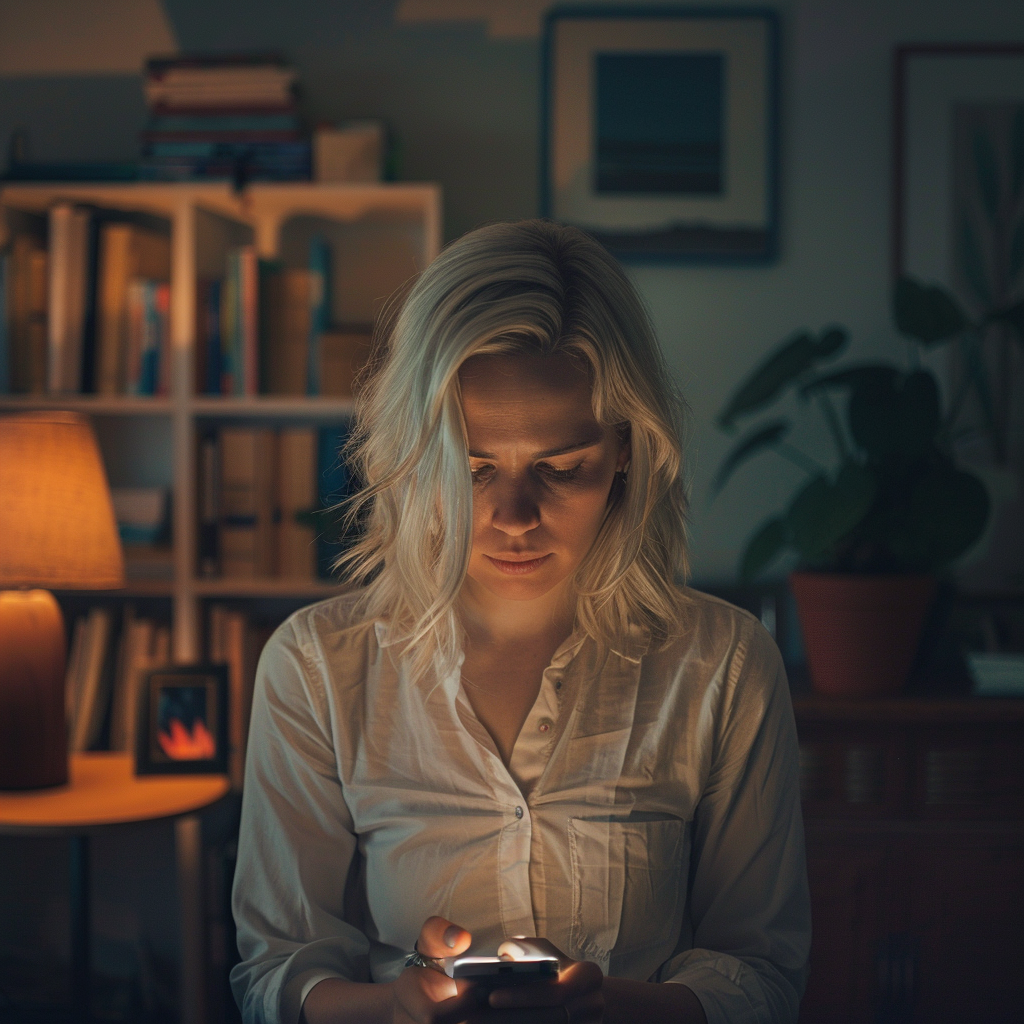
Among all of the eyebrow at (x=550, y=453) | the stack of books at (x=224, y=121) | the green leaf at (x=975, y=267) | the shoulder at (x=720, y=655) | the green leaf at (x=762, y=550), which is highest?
the stack of books at (x=224, y=121)

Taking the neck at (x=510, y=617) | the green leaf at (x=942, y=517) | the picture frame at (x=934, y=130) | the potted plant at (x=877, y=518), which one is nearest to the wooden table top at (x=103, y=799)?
the neck at (x=510, y=617)

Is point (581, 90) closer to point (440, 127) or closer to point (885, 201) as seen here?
point (440, 127)

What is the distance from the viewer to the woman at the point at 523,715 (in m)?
0.97

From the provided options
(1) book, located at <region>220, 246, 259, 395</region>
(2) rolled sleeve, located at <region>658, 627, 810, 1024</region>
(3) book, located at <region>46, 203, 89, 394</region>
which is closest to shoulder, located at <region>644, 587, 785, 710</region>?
(2) rolled sleeve, located at <region>658, 627, 810, 1024</region>

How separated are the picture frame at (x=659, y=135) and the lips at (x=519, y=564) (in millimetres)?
1605

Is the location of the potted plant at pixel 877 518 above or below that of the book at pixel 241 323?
below

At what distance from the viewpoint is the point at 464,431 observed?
37.9 inches

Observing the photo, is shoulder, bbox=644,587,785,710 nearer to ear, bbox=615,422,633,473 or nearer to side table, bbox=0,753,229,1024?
ear, bbox=615,422,633,473

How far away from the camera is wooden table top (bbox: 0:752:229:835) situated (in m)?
1.64

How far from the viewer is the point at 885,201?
2434 millimetres

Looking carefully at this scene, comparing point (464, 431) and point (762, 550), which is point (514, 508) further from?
point (762, 550)

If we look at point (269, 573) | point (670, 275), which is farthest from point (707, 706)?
point (670, 275)

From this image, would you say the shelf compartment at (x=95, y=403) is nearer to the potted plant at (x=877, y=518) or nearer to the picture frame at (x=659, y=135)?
the picture frame at (x=659, y=135)

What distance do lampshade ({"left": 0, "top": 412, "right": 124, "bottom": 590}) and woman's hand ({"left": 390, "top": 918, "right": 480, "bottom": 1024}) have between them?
1.13m
